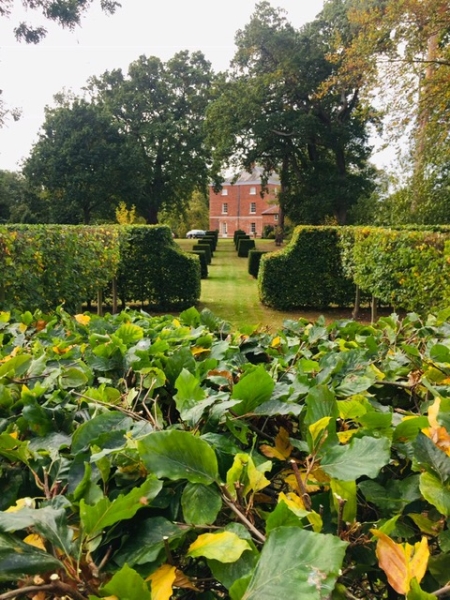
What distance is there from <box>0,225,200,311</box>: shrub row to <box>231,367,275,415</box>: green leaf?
144 inches

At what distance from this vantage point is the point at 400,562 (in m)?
0.65

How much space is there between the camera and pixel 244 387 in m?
1.00

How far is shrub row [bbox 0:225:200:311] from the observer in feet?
21.8

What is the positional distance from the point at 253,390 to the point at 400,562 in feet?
1.43

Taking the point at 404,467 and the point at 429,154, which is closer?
the point at 404,467

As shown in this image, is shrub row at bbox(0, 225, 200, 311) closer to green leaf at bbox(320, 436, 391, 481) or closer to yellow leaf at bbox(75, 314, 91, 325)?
yellow leaf at bbox(75, 314, 91, 325)

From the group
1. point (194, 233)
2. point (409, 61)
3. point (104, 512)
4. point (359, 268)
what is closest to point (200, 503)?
point (104, 512)

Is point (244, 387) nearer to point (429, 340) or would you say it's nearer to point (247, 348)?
point (247, 348)

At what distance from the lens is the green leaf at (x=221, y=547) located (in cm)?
63

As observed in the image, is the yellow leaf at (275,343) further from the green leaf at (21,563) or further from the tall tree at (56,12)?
the tall tree at (56,12)

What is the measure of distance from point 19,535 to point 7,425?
0.42m

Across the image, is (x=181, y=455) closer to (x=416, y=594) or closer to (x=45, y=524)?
(x=45, y=524)

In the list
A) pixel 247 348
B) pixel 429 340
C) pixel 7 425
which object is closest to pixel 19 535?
pixel 7 425

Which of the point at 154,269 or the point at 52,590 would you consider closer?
the point at 52,590
